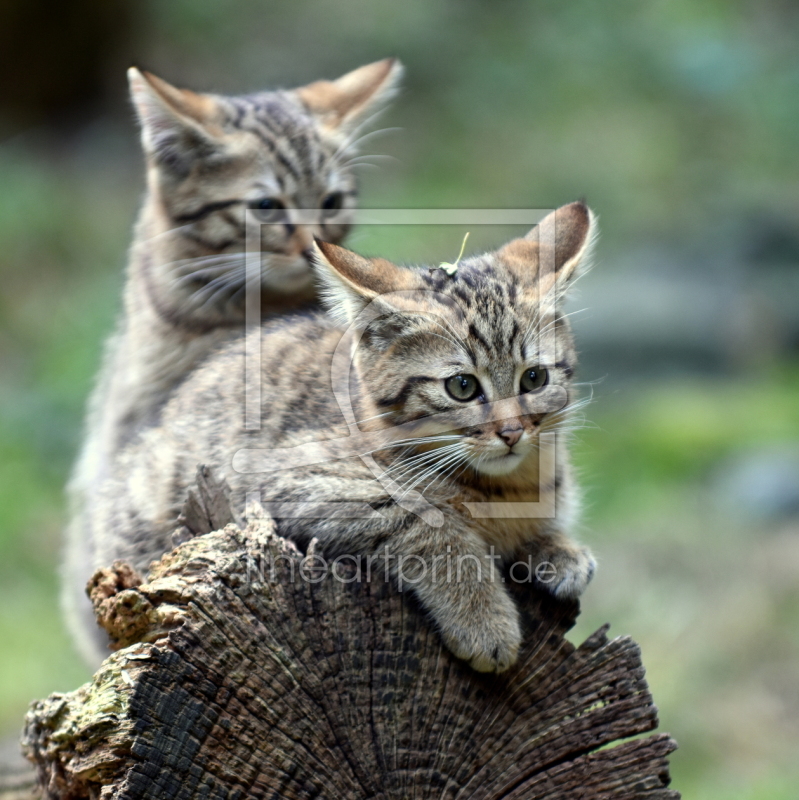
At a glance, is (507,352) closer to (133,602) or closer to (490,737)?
(490,737)

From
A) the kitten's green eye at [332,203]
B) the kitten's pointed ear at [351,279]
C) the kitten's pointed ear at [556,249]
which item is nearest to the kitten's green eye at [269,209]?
the kitten's green eye at [332,203]

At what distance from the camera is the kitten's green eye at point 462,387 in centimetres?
349

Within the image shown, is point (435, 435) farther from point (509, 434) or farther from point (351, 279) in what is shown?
point (351, 279)

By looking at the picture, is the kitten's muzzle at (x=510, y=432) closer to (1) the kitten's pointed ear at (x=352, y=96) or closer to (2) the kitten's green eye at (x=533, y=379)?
(2) the kitten's green eye at (x=533, y=379)

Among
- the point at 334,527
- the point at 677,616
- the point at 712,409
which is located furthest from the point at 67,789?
the point at 712,409

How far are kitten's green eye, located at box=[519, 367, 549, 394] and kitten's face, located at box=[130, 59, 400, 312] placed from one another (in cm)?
158

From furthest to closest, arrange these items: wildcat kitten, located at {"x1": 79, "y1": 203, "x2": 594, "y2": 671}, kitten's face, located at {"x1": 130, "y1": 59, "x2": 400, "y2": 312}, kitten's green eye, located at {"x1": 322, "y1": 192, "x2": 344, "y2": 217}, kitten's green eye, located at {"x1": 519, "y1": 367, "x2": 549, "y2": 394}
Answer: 1. kitten's green eye, located at {"x1": 322, "y1": 192, "x2": 344, "y2": 217}
2. kitten's face, located at {"x1": 130, "y1": 59, "x2": 400, "y2": 312}
3. kitten's green eye, located at {"x1": 519, "y1": 367, "x2": 549, "y2": 394}
4. wildcat kitten, located at {"x1": 79, "y1": 203, "x2": 594, "y2": 671}

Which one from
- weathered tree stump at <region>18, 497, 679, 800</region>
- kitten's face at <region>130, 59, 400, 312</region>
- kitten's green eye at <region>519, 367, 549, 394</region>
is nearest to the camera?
weathered tree stump at <region>18, 497, 679, 800</region>

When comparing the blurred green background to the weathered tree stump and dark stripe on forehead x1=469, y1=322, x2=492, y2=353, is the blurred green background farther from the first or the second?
the weathered tree stump

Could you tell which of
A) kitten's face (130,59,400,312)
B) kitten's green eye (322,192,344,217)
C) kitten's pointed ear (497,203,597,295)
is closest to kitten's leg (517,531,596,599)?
kitten's pointed ear (497,203,597,295)

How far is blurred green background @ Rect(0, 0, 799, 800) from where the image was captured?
24.5 ft

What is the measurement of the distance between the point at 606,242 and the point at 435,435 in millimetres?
9170

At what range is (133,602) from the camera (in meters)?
2.94

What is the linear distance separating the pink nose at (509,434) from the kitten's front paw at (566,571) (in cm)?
51
